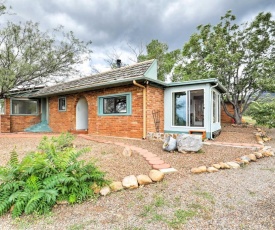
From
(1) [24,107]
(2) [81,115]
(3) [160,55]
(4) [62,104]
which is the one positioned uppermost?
(3) [160,55]

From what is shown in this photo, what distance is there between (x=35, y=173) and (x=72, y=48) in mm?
12844

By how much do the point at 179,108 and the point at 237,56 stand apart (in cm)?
708

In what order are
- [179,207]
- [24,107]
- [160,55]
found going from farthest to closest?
[160,55], [24,107], [179,207]

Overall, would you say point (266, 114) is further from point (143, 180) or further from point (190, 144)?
point (143, 180)

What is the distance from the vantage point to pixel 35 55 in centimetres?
1149

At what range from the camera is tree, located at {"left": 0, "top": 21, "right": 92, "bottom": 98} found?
1044 cm

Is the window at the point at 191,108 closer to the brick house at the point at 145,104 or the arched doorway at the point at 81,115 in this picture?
the brick house at the point at 145,104

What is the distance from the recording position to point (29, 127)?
1177 cm

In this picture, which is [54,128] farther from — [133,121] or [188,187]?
[188,187]

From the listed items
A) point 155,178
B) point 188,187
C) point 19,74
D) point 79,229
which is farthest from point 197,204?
point 19,74

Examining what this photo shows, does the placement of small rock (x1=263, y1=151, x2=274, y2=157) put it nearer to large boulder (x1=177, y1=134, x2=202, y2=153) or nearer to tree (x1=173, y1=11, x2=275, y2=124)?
large boulder (x1=177, y1=134, x2=202, y2=153)

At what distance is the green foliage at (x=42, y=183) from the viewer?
2.18m

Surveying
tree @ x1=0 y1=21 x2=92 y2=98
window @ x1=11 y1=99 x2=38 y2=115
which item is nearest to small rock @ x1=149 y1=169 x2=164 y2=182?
tree @ x1=0 y1=21 x2=92 y2=98

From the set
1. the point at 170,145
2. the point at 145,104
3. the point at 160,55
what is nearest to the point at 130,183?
the point at 170,145
